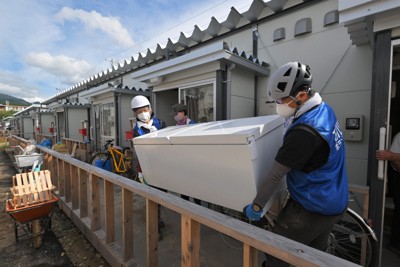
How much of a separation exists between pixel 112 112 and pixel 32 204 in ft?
13.4

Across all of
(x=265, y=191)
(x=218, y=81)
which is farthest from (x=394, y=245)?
(x=218, y=81)

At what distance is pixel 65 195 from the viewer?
3543mm

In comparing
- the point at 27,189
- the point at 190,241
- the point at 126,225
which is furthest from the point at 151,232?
the point at 27,189

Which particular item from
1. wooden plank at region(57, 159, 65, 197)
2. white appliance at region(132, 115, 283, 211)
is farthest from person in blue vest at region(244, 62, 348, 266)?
wooden plank at region(57, 159, 65, 197)

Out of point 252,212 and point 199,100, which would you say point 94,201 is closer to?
point 252,212

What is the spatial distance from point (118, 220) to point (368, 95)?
13.8ft

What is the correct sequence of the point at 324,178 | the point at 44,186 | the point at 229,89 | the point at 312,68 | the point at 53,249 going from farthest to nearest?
the point at 312,68
the point at 229,89
the point at 44,186
the point at 53,249
the point at 324,178

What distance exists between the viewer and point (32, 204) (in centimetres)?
280

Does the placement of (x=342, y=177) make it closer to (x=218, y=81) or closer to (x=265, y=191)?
(x=265, y=191)

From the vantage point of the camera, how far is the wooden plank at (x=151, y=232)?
1.73 metres

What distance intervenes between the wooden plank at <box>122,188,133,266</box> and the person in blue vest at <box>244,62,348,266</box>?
1.21 metres

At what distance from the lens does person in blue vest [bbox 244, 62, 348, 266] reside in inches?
46.1

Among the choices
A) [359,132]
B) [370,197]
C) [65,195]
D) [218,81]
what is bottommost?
[65,195]

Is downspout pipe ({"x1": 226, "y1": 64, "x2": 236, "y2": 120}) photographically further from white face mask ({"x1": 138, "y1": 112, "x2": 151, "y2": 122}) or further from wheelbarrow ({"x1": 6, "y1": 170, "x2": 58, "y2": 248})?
wheelbarrow ({"x1": 6, "y1": 170, "x2": 58, "y2": 248})
